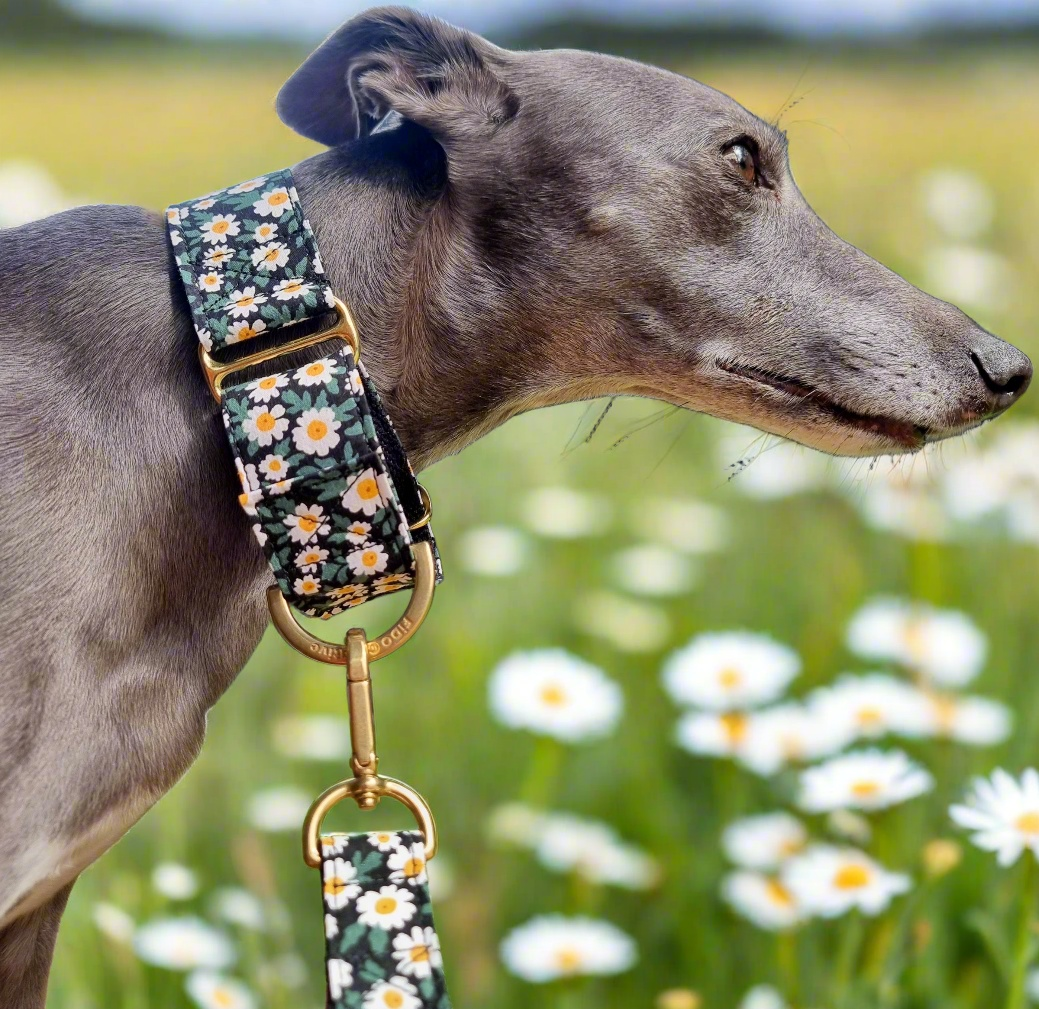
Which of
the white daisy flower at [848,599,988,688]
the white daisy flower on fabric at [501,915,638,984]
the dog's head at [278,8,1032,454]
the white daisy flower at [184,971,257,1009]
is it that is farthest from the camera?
the white daisy flower at [848,599,988,688]

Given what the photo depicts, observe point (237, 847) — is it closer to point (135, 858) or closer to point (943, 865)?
point (135, 858)

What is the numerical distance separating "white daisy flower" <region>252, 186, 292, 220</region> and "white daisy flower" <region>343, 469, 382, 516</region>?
286 millimetres

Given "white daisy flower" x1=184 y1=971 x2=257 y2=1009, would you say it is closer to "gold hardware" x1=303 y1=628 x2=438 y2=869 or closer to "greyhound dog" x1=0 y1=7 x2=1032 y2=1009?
"greyhound dog" x1=0 y1=7 x2=1032 y2=1009

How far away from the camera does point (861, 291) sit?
1.57 metres

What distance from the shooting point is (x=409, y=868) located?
130cm

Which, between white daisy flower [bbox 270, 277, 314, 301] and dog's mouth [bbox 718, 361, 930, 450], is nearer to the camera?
white daisy flower [bbox 270, 277, 314, 301]

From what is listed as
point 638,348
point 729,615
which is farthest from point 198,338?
point 729,615

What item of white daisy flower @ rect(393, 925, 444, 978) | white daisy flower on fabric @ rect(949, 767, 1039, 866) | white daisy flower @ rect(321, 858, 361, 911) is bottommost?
white daisy flower on fabric @ rect(949, 767, 1039, 866)

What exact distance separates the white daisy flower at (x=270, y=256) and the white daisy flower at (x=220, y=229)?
0.13 ft

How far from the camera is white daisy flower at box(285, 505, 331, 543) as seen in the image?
1232mm

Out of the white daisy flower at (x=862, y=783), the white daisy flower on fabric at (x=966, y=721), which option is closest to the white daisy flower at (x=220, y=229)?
the white daisy flower at (x=862, y=783)

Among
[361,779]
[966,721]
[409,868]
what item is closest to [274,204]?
[361,779]

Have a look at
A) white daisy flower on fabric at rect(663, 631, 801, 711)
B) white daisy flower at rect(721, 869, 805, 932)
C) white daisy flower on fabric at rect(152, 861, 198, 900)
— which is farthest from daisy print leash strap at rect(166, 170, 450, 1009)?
white daisy flower on fabric at rect(663, 631, 801, 711)

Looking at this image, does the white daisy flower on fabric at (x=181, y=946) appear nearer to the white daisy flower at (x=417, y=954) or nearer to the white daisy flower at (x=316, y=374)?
the white daisy flower at (x=417, y=954)
